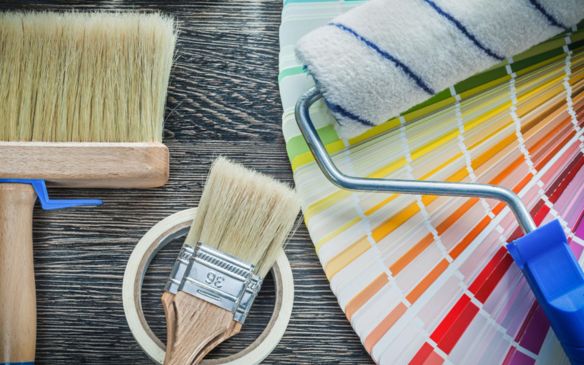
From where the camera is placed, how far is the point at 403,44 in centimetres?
57

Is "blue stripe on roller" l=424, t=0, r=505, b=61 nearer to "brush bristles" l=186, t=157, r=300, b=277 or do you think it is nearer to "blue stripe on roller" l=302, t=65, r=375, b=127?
"blue stripe on roller" l=302, t=65, r=375, b=127

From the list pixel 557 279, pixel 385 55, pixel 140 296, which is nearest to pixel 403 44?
pixel 385 55

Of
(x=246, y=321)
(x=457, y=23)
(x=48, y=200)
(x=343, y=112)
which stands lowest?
(x=246, y=321)

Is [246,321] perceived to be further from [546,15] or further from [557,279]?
[546,15]

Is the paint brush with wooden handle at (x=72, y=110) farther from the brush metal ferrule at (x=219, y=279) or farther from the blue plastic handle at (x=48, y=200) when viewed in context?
the brush metal ferrule at (x=219, y=279)

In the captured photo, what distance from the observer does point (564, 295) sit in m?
0.54

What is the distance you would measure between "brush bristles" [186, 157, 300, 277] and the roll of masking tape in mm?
33

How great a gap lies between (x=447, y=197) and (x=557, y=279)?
5.6 inches

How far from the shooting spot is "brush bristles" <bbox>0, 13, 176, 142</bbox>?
601 millimetres

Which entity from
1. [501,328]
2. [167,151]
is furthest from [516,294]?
[167,151]

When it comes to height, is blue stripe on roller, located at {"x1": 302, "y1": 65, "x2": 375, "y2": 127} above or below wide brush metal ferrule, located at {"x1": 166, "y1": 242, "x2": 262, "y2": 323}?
above

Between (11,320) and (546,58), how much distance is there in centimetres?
65

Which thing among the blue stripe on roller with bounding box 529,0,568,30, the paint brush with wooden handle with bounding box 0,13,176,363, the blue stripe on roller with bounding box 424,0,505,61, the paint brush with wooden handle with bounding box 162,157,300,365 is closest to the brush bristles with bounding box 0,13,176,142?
the paint brush with wooden handle with bounding box 0,13,176,363

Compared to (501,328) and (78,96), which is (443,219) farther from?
(78,96)
